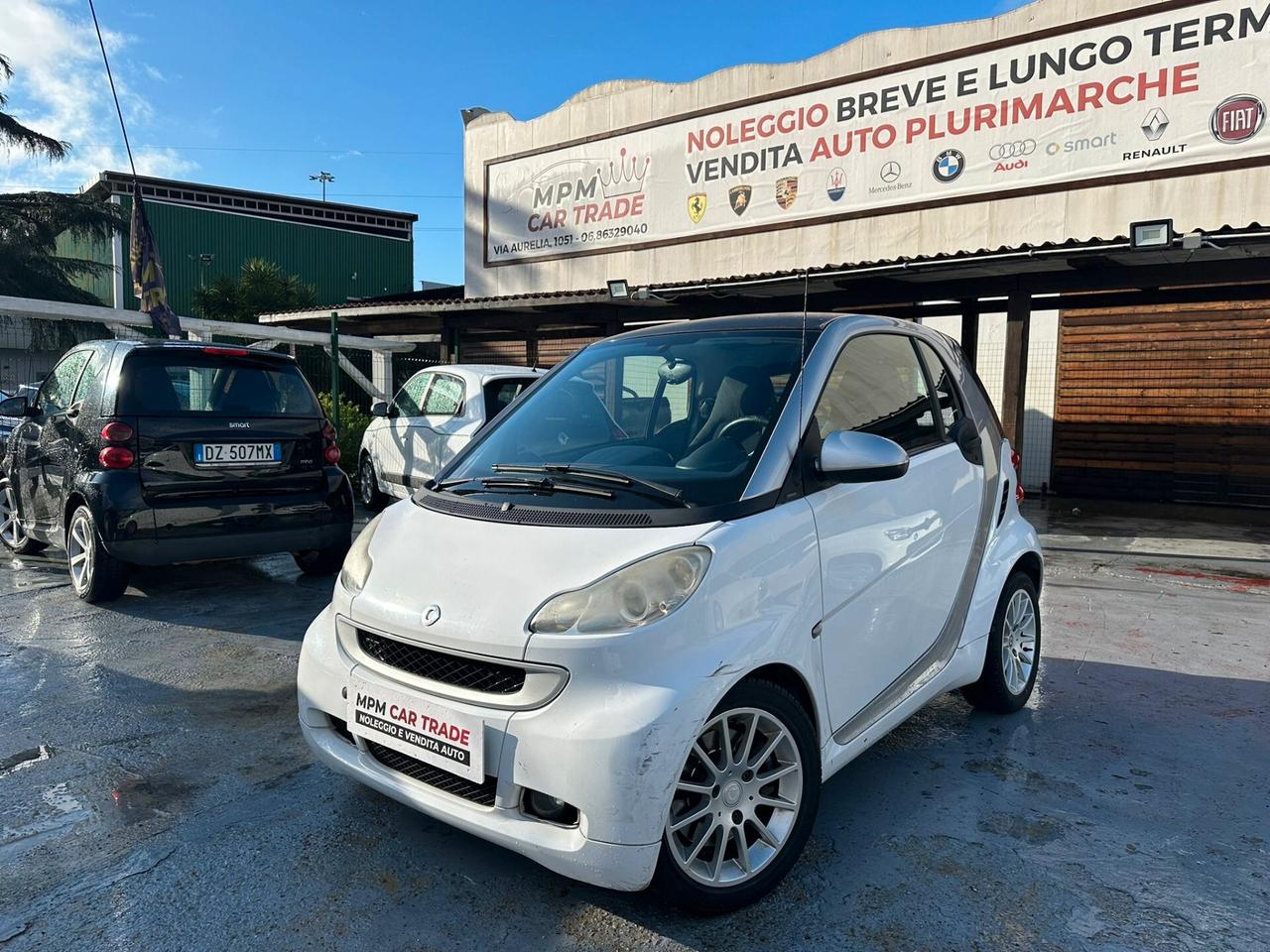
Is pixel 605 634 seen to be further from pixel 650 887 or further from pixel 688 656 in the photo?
pixel 650 887

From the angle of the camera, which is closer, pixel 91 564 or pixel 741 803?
pixel 741 803

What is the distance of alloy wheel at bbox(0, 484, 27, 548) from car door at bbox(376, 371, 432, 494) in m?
3.52

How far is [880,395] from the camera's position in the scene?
3.29m

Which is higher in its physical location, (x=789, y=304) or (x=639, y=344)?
(x=789, y=304)

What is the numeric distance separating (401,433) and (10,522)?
3.64 metres

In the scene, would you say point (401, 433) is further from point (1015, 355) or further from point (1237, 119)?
point (1237, 119)

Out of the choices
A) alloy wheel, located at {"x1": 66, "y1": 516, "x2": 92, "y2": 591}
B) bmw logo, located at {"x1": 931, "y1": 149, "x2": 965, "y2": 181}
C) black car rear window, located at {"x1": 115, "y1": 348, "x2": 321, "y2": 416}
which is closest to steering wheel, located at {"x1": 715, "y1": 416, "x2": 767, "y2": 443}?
black car rear window, located at {"x1": 115, "y1": 348, "x2": 321, "y2": 416}

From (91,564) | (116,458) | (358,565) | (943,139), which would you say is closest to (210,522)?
(116,458)

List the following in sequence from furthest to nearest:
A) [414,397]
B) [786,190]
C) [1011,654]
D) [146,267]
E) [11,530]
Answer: [786,190]
[146,267]
[414,397]
[11,530]
[1011,654]

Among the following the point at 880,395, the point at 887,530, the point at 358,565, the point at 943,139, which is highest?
the point at 943,139

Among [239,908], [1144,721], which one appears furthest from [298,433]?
[1144,721]

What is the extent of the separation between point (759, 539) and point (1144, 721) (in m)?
2.63

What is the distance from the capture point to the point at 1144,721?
3.94 m

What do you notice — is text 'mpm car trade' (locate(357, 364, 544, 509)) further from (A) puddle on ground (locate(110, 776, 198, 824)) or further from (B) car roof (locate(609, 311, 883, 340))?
(A) puddle on ground (locate(110, 776, 198, 824))
